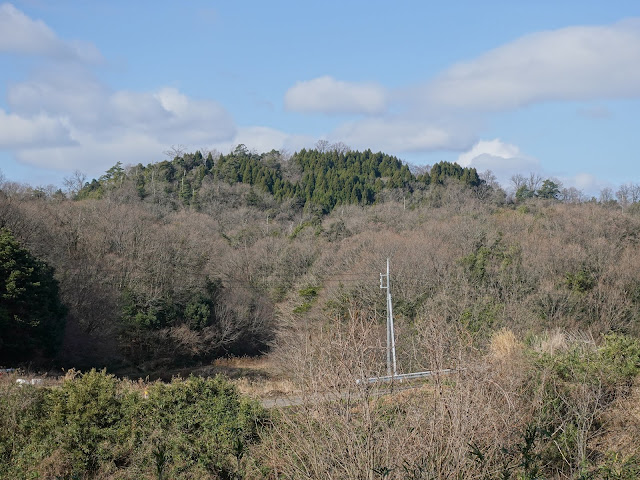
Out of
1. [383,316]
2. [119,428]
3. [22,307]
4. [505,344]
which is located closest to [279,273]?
[22,307]

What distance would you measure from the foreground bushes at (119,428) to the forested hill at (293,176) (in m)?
55.3

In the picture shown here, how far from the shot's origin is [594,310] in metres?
32.5

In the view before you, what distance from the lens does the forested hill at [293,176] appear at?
73.4 metres

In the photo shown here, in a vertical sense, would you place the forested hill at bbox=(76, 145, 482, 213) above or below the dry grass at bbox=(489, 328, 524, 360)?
above

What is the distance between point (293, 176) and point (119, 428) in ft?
241

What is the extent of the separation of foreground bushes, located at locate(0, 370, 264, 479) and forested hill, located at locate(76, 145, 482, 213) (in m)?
55.3

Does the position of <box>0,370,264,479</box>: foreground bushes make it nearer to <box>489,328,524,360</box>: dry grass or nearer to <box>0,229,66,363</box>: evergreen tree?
<box>489,328,524,360</box>: dry grass

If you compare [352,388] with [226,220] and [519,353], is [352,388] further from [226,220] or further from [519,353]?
[226,220]

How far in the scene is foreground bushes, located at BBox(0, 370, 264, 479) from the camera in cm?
1136

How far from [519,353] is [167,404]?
7.60m

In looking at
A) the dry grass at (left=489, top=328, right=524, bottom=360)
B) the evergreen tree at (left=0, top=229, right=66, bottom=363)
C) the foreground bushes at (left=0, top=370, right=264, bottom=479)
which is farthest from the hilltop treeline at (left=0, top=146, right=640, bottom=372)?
the foreground bushes at (left=0, top=370, right=264, bottom=479)

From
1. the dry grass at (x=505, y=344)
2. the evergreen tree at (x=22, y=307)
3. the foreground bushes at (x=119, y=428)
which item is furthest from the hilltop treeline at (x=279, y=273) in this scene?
the foreground bushes at (x=119, y=428)

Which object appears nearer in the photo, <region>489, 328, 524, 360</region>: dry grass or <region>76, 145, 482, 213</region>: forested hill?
<region>489, 328, 524, 360</region>: dry grass

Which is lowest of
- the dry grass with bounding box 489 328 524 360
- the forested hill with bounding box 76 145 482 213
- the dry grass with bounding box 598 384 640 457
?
the dry grass with bounding box 598 384 640 457
